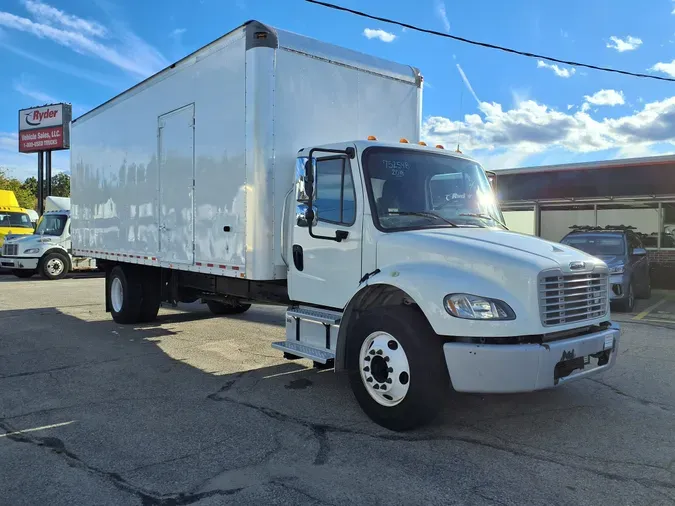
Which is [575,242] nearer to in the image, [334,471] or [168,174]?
[168,174]

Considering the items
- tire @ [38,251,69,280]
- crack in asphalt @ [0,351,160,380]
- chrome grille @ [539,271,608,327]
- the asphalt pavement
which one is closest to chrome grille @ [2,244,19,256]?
tire @ [38,251,69,280]

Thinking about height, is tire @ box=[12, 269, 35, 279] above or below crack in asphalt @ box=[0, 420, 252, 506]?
above

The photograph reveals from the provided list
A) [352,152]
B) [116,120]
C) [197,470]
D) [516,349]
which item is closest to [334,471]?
[197,470]

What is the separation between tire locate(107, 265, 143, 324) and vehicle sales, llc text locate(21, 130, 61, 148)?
3448 centimetres

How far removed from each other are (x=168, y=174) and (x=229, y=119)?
1876 millimetres

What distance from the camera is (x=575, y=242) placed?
12.7m

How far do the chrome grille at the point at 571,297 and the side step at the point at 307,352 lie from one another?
6.36 ft

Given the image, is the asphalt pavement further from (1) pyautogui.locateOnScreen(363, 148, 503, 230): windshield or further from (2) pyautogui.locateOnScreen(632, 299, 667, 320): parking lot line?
(2) pyautogui.locateOnScreen(632, 299, 667, 320): parking lot line

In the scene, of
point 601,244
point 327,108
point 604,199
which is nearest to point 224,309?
point 327,108

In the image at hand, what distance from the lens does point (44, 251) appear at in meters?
18.6

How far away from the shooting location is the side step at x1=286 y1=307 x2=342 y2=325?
5079 millimetres

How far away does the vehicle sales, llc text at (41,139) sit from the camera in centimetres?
3928

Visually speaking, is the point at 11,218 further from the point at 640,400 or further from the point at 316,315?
the point at 640,400

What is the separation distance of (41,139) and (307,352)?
41.8 metres
